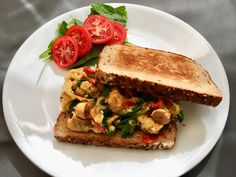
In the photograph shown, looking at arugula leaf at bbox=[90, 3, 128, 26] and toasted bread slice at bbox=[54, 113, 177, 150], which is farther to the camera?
arugula leaf at bbox=[90, 3, 128, 26]

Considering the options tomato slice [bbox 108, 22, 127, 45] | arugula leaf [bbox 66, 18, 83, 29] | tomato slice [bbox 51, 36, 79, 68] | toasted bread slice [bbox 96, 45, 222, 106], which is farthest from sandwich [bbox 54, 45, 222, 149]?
arugula leaf [bbox 66, 18, 83, 29]

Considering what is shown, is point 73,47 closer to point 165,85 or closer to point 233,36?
point 165,85

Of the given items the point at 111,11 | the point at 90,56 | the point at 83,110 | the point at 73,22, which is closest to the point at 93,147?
the point at 83,110

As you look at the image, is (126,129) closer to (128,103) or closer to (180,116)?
(128,103)

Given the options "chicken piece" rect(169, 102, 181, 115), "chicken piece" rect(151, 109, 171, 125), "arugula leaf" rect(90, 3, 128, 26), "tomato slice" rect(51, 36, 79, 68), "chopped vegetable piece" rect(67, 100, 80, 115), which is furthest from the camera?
"arugula leaf" rect(90, 3, 128, 26)

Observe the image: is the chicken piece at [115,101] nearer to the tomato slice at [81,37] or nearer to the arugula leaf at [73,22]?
the tomato slice at [81,37]

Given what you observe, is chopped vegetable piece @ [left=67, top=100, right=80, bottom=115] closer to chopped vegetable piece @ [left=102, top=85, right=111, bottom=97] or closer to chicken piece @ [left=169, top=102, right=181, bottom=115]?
chopped vegetable piece @ [left=102, top=85, right=111, bottom=97]

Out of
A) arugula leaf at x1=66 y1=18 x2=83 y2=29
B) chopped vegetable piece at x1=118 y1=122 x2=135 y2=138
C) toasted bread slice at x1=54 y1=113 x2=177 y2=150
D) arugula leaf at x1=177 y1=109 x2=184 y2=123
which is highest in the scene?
arugula leaf at x1=66 y1=18 x2=83 y2=29

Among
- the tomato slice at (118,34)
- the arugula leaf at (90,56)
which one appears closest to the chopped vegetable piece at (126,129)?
the arugula leaf at (90,56)
